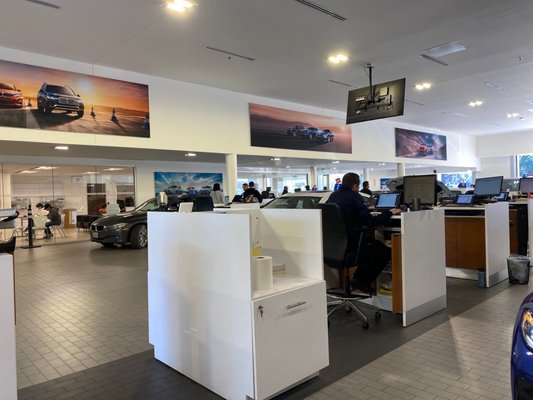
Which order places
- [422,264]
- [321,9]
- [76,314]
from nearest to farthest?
[422,264] → [76,314] → [321,9]

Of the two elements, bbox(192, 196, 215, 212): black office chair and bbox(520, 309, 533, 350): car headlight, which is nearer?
bbox(520, 309, 533, 350): car headlight

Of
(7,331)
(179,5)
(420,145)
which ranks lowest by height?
(7,331)

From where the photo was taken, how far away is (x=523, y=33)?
6.40 metres

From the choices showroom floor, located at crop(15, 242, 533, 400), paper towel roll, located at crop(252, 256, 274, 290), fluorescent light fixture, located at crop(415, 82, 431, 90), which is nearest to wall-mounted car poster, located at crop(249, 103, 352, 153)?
fluorescent light fixture, located at crop(415, 82, 431, 90)

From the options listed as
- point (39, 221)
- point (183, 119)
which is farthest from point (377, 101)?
point (39, 221)

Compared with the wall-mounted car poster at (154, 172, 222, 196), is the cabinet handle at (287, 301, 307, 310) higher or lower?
lower

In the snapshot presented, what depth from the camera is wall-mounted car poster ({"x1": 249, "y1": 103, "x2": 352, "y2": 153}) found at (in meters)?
10.1

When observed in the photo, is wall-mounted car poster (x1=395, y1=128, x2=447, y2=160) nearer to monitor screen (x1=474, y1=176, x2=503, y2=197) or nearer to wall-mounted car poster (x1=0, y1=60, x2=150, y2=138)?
monitor screen (x1=474, y1=176, x2=503, y2=197)

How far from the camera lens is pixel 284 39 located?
632cm

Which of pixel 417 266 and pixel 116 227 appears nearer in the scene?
pixel 417 266

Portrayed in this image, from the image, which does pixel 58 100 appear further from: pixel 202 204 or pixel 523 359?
pixel 523 359

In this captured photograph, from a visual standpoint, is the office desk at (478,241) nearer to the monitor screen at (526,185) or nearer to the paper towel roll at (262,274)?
the monitor screen at (526,185)

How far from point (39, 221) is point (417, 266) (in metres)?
9.82

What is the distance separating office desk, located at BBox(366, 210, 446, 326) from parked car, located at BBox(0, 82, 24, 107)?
6.23 metres
